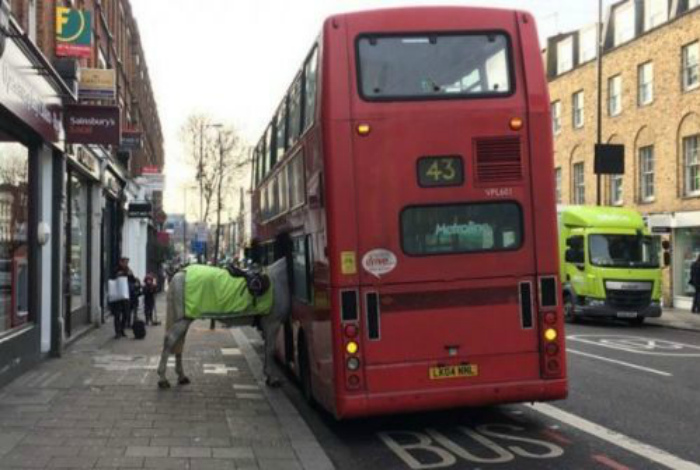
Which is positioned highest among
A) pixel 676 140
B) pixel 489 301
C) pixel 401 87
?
pixel 676 140

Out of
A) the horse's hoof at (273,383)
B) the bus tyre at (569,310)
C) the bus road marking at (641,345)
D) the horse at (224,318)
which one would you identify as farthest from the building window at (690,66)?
the horse's hoof at (273,383)

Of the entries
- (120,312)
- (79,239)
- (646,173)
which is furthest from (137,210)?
(646,173)

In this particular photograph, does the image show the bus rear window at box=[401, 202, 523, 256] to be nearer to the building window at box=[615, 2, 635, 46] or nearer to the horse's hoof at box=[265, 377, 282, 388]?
the horse's hoof at box=[265, 377, 282, 388]

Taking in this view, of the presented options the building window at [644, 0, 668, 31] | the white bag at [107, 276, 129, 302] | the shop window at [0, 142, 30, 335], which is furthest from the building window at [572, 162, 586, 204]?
the shop window at [0, 142, 30, 335]

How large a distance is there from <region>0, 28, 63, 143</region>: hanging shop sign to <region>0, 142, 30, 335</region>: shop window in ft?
1.65

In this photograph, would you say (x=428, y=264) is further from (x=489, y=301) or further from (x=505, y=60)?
(x=505, y=60)

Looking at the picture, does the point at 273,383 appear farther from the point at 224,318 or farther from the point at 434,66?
the point at 434,66

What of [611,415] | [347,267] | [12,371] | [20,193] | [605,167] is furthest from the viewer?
[605,167]

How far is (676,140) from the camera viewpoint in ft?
91.6

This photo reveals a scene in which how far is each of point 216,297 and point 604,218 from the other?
14.2 metres

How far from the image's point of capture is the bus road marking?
14750mm

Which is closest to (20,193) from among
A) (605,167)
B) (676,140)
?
(605,167)

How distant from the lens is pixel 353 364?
733 centimetres

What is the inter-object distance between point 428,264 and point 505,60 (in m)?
2.08
